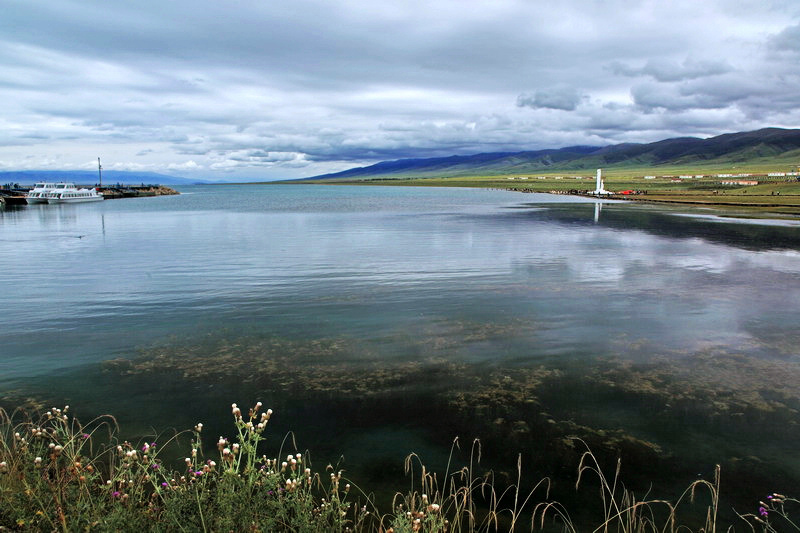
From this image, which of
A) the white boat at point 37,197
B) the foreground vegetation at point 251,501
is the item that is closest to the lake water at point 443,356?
the foreground vegetation at point 251,501

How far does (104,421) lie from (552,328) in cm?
1155

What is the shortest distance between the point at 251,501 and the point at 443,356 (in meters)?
7.67

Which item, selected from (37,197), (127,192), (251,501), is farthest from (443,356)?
(127,192)

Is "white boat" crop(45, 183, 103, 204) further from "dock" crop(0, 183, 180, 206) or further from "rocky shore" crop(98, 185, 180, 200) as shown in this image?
"rocky shore" crop(98, 185, 180, 200)

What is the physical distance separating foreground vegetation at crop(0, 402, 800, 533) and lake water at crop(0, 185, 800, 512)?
0.53m

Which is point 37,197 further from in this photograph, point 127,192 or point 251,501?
point 251,501

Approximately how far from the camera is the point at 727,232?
4512 centimetres

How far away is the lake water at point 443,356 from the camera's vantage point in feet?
30.1

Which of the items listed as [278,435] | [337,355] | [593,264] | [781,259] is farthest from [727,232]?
[278,435]

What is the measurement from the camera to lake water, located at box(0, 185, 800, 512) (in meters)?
9.19

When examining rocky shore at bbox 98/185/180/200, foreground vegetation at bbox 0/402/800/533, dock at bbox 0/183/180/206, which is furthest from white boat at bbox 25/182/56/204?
foreground vegetation at bbox 0/402/800/533

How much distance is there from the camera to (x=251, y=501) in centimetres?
630

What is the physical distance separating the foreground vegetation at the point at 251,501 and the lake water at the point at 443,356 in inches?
21.0

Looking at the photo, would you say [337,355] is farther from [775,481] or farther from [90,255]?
[90,255]
